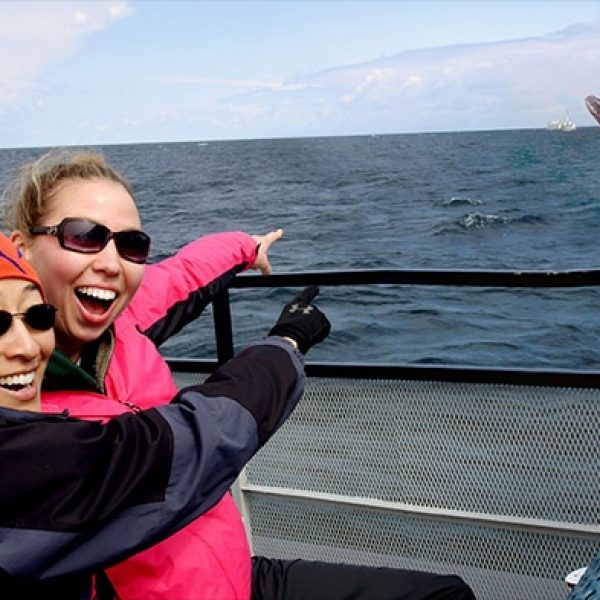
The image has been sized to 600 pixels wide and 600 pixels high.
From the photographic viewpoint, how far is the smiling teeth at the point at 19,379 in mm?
1386

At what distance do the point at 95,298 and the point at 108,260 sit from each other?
9cm

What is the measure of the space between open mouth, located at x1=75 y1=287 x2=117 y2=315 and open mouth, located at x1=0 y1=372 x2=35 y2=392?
0.91 ft

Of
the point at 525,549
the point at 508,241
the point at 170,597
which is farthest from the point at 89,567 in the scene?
the point at 508,241

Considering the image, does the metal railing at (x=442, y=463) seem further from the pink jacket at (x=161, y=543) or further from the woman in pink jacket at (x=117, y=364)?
the pink jacket at (x=161, y=543)

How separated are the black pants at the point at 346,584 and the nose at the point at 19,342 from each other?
33.5 inches

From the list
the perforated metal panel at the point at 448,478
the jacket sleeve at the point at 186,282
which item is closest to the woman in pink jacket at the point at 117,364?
the jacket sleeve at the point at 186,282

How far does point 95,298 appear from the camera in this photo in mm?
1672

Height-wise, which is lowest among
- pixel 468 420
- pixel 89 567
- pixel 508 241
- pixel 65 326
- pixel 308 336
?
pixel 508 241

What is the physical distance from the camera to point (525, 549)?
2.46m

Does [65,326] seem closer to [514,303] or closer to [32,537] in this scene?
[32,537]

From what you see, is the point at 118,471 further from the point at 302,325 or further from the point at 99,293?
the point at 302,325

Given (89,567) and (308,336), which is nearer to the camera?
(89,567)

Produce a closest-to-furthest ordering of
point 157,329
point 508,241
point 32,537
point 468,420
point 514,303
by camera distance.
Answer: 1. point 32,537
2. point 157,329
3. point 468,420
4. point 514,303
5. point 508,241

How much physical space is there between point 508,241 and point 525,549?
2163 centimetres
